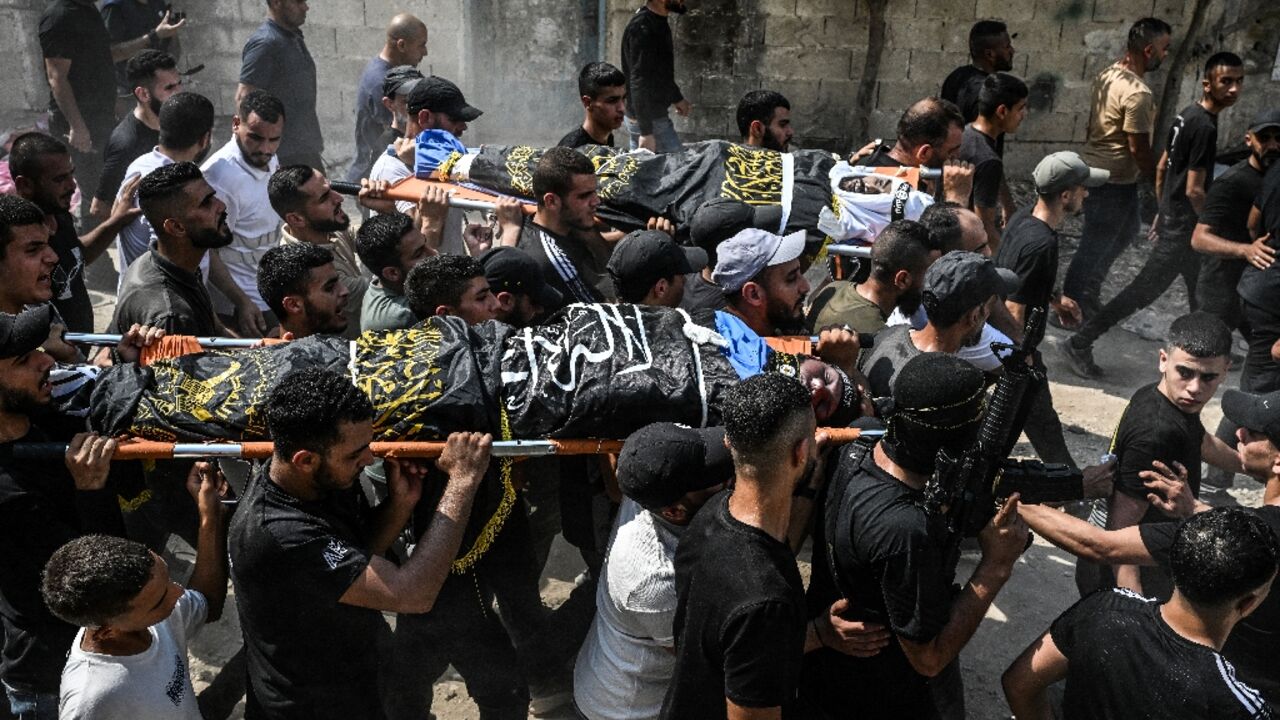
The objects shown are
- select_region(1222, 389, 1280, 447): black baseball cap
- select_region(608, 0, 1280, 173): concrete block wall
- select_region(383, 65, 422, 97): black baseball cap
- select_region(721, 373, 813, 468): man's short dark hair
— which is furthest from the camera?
select_region(608, 0, 1280, 173): concrete block wall

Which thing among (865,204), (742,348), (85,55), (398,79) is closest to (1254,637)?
(742,348)

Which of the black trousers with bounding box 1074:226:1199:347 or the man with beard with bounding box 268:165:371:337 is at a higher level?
the man with beard with bounding box 268:165:371:337

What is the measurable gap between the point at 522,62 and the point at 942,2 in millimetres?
3763

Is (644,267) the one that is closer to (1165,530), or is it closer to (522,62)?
(1165,530)

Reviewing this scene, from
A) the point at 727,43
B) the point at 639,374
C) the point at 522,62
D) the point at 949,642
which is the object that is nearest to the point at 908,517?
the point at 949,642

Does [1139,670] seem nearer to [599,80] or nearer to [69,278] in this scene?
[599,80]

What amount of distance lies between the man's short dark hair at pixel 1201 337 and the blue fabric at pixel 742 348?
1.50 meters

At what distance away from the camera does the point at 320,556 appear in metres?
2.79

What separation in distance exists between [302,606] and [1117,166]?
648cm

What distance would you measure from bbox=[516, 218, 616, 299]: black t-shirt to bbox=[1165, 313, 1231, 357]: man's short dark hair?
2218mm

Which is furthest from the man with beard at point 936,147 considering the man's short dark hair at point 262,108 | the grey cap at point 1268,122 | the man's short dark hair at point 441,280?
the man's short dark hair at point 262,108

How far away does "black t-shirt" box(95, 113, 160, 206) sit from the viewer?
21.5 feet

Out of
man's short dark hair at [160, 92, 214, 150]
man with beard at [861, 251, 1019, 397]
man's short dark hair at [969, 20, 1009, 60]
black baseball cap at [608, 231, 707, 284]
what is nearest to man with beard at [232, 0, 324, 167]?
man's short dark hair at [160, 92, 214, 150]

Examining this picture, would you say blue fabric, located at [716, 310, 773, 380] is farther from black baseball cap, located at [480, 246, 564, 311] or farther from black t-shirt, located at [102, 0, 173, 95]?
black t-shirt, located at [102, 0, 173, 95]
